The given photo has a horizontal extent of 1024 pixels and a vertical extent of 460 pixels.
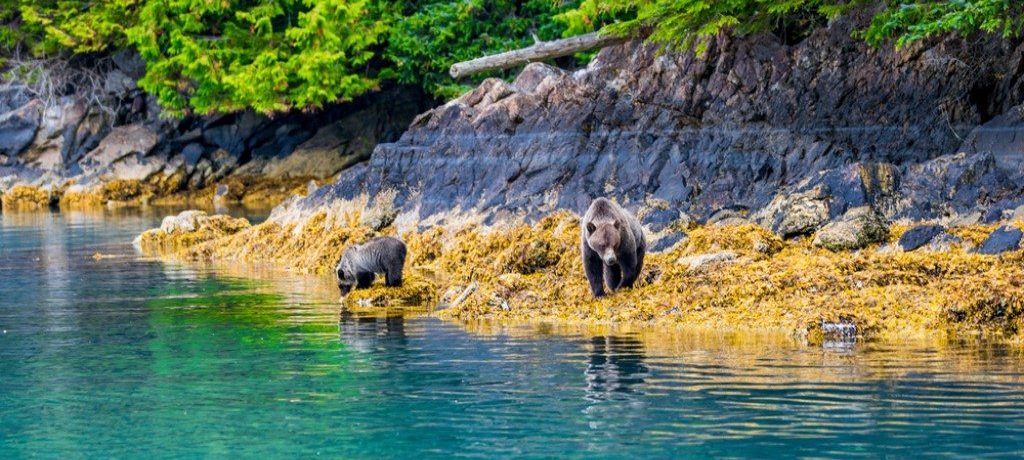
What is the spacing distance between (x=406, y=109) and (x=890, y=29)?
26.1m

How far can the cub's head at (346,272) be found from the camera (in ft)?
59.1

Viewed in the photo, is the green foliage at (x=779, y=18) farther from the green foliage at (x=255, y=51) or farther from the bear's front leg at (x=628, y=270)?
the green foliage at (x=255, y=51)

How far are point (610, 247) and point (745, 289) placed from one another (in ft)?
5.00

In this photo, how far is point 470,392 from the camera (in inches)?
459

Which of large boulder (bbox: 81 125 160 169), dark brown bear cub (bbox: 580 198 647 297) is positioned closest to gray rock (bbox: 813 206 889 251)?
dark brown bear cub (bbox: 580 198 647 297)

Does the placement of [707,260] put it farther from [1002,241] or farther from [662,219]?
[1002,241]

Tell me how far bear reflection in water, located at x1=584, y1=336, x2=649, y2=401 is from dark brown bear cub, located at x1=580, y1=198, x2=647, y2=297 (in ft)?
4.08

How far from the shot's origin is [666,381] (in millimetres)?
11758

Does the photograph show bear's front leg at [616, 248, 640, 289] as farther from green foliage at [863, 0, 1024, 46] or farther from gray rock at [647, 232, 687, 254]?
green foliage at [863, 0, 1024, 46]

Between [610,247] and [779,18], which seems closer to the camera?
[610,247]

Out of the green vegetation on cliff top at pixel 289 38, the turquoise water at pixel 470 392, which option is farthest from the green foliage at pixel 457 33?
the turquoise water at pixel 470 392

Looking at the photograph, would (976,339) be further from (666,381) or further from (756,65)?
(756,65)

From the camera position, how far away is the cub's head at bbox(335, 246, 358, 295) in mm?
18016

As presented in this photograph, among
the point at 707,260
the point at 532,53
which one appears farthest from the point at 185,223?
the point at 707,260
